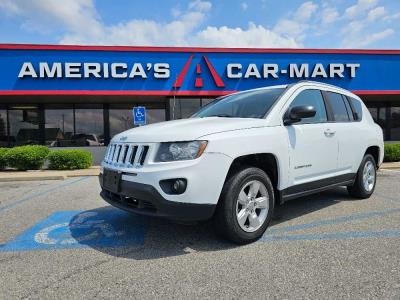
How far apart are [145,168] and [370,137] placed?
425cm

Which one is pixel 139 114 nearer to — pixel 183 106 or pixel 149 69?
pixel 149 69

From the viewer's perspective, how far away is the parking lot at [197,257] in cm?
276

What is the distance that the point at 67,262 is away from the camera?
3.34 meters

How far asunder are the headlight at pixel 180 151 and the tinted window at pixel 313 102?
1646mm

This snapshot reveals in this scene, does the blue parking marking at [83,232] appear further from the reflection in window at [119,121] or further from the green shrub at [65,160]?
the reflection in window at [119,121]

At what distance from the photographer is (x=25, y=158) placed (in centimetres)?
1206

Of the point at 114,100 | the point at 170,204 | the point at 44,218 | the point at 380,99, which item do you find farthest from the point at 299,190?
the point at 380,99

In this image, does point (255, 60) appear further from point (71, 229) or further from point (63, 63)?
point (71, 229)

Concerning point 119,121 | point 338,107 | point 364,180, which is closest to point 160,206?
point 338,107

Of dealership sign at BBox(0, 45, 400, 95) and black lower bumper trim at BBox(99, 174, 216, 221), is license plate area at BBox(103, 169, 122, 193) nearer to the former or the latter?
black lower bumper trim at BBox(99, 174, 216, 221)

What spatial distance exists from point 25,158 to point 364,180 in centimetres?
1098

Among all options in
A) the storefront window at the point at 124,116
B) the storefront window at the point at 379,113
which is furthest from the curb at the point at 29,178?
the storefront window at the point at 379,113

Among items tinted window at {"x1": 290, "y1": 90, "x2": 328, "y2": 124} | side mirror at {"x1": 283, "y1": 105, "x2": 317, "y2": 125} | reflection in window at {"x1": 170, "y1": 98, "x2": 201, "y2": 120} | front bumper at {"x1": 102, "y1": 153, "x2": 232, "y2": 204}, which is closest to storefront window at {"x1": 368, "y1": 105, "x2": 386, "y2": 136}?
reflection in window at {"x1": 170, "y1": 98, "x2": 201, "y2": 120}

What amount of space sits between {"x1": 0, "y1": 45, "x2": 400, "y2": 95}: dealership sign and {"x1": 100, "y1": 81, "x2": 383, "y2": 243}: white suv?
1055cm
